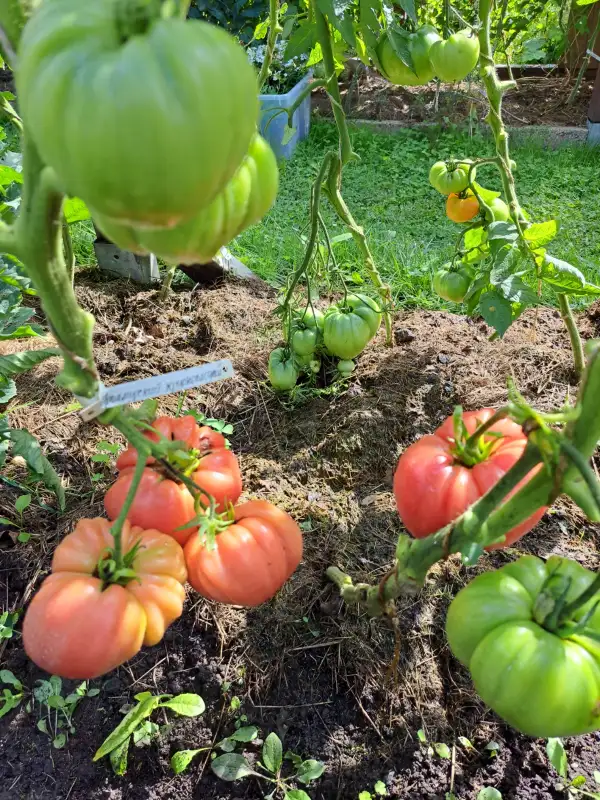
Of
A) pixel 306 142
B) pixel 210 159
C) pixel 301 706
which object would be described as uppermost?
pixel 210 159

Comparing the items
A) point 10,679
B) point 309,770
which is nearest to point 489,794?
point 309,770

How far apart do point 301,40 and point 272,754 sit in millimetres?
1607

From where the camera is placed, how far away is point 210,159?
45cm

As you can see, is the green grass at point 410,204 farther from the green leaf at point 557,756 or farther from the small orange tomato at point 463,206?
the green leaf at point 557,756

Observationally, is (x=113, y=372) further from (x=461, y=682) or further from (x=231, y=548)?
(x=461, y=682)

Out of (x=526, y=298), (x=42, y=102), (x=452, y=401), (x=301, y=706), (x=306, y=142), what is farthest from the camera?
(x=306, y=142)

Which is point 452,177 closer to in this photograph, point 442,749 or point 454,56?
point 454,56

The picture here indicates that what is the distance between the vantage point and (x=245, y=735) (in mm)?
1291

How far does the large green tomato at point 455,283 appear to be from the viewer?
5.97 ft

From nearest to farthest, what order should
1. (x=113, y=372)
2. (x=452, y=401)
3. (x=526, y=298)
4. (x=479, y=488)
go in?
1. (x=479, y=488)
2. (x=526, y=298)
3. (x=452, y=401)
4. (x=113, y=372)

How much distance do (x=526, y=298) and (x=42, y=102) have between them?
4.35ft

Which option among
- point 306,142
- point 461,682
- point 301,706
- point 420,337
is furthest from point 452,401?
point 306,142

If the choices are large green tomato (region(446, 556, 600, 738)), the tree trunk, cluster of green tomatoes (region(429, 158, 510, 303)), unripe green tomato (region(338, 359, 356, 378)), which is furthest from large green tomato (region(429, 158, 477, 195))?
the tree trunk

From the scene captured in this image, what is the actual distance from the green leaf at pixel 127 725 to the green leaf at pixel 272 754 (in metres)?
0.24
